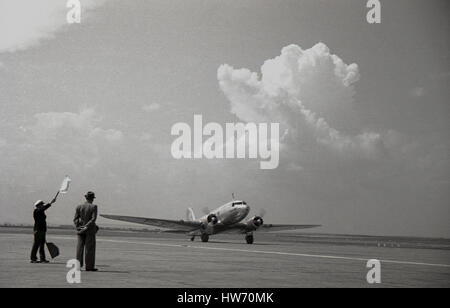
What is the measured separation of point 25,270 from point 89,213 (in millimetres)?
2482

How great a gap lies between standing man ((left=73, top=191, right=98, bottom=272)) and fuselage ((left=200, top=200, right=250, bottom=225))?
35.3 meters

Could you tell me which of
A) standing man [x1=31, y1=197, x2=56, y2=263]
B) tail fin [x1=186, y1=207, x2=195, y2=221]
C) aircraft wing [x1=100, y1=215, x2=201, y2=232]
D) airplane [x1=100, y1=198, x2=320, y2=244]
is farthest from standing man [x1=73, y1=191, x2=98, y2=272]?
tail fin [x1=186, y1=207, x2=195, y2=221]

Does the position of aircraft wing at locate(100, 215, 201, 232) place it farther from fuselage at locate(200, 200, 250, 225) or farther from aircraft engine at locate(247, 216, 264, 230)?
aircraft engine at locate(247, 216, 264, 230)

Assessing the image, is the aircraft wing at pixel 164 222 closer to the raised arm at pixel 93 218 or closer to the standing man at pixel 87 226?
the standing man at pixel 87 226

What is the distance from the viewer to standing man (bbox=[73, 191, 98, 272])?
16203mm

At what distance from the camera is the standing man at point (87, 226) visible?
53.2 feet

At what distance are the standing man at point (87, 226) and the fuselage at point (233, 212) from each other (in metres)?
35.3

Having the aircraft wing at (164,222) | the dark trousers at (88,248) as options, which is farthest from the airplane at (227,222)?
the dark trousers at (88,248)
